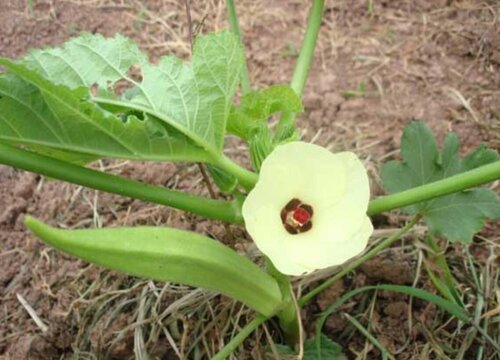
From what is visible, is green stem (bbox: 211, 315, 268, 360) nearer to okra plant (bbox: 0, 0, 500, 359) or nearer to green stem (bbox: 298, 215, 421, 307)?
okra plant (bbox: 0, 0, 500, 359)

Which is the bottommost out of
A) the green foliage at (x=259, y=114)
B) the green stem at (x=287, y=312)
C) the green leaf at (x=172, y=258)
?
the green stem at (x=287, y=312)

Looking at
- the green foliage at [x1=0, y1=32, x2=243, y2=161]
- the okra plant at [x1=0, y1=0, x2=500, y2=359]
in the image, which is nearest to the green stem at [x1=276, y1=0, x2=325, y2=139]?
the okra plant at [x1=0, y1=0, x2=500, y2=359]

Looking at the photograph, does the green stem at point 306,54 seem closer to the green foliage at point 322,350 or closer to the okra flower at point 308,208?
the okra flower at point 308,208

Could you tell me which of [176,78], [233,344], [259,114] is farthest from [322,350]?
[176,78]

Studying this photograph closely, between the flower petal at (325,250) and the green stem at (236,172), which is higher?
the green stem at (236,172)

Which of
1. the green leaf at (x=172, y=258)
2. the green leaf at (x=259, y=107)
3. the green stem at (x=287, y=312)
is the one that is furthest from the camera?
the green stem at (x=287, y=312)

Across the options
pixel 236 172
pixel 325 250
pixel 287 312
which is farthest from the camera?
pixel 287 312

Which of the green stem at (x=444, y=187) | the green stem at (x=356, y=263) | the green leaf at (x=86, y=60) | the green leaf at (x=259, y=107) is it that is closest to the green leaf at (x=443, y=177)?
the green stem at (x=356, y=263)

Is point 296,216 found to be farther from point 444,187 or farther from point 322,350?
point 322,350

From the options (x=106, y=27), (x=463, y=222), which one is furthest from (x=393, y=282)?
(x=106, y=27)
